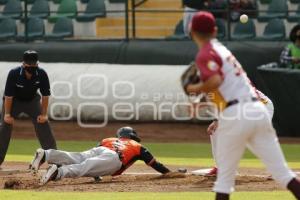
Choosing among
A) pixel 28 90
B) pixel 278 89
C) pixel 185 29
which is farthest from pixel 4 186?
pixel 185 29

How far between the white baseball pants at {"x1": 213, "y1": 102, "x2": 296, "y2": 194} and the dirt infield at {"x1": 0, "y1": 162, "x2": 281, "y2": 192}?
2.95m

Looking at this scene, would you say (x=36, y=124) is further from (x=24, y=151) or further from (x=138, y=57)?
(x=138, y=57)

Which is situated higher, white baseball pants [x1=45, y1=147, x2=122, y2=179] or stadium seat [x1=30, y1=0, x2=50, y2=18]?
stadium seat [x1=30, y1=0, x2=50, y2=18]

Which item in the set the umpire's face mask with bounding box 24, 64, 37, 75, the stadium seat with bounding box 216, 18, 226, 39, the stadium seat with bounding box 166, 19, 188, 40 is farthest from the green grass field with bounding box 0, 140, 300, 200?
the stadium seat with bounding box 166, 19, 188, 40

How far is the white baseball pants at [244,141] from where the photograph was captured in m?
8.23

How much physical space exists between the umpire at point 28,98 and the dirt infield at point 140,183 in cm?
87

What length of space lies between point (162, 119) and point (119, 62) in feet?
6.05

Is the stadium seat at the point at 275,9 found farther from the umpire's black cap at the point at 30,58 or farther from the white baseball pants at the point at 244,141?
the white baseball pants at the point at 244,141

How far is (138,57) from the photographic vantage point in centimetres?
2094

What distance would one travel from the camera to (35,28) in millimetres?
22547

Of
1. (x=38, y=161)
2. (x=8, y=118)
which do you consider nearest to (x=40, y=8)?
(x=8, y=118)

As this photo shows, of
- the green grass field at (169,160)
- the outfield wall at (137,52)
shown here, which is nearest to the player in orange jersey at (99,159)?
the green grass field at (169,160)

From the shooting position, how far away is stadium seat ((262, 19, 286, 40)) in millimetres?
20672

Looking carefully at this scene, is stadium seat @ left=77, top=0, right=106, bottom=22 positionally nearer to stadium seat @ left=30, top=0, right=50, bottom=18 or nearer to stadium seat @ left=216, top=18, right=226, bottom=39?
stadium seat @ left=30, top=0, right=50, bottom=18
